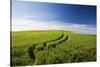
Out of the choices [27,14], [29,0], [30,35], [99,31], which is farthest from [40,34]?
[99,31]

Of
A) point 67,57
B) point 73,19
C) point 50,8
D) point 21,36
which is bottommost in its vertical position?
point 67,57

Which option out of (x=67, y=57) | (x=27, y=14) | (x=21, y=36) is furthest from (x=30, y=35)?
(x=67, y=57)

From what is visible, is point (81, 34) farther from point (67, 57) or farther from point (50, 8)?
point (50, 8)

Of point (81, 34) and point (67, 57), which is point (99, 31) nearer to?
point (81, 34)

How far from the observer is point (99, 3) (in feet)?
7.56

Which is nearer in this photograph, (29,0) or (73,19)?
(29,0)

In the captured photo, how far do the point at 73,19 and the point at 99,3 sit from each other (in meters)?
0.46

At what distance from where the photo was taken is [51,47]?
6.89 feet

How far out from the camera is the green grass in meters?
1.99

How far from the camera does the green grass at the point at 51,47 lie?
6.51 feet

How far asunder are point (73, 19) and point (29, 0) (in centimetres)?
61
